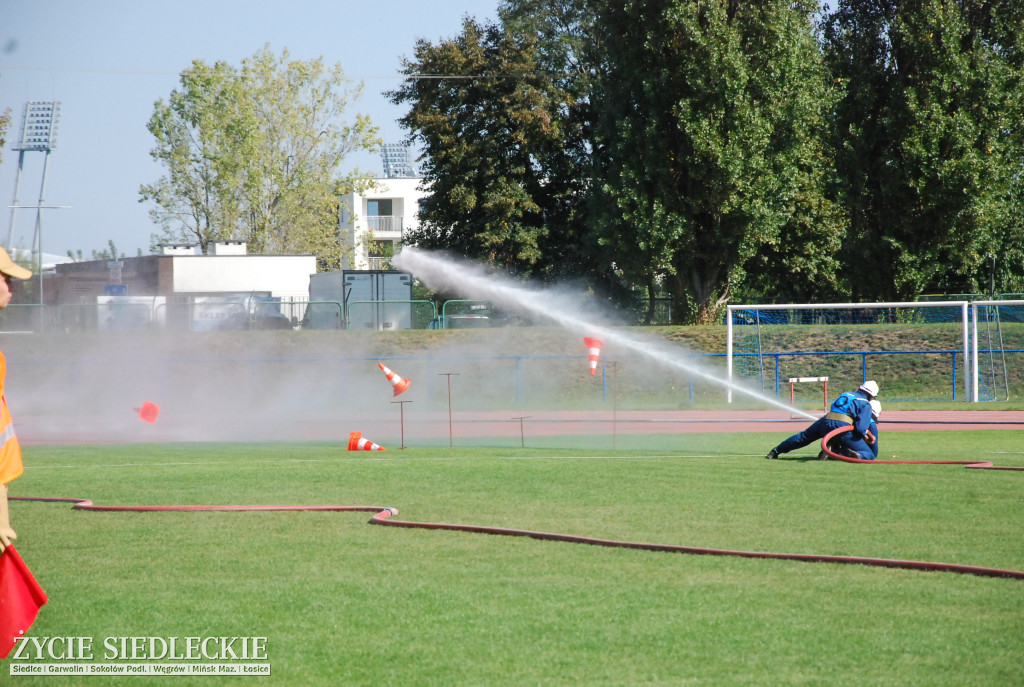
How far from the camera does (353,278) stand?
124 feet

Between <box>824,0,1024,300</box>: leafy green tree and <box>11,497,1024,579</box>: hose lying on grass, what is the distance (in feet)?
92.2

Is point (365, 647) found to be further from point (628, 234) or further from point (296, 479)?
point (628, 234)

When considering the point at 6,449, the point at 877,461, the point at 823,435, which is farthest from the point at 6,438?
the point at 877,461

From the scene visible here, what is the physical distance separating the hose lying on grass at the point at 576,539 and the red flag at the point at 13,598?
14.4 feet

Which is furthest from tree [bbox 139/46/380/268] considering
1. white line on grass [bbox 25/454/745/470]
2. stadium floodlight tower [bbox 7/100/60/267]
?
white line on grass [bbox 25/454/745/470]

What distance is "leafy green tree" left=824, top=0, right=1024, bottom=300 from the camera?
107 ft

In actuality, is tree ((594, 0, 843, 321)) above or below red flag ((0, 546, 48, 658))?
above

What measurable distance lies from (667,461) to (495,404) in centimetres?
1608

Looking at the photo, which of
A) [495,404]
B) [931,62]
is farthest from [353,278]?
[931,62]

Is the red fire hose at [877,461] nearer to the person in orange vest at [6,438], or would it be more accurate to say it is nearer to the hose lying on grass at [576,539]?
the hose lying on grass at [576,539]

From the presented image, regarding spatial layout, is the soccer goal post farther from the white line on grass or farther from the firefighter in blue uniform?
the firefighter in blue uniform

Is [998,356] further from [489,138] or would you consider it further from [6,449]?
[6,449]

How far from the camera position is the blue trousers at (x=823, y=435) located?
13.8 metres

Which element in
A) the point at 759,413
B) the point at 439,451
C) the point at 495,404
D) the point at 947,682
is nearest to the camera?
the point at 947,682
